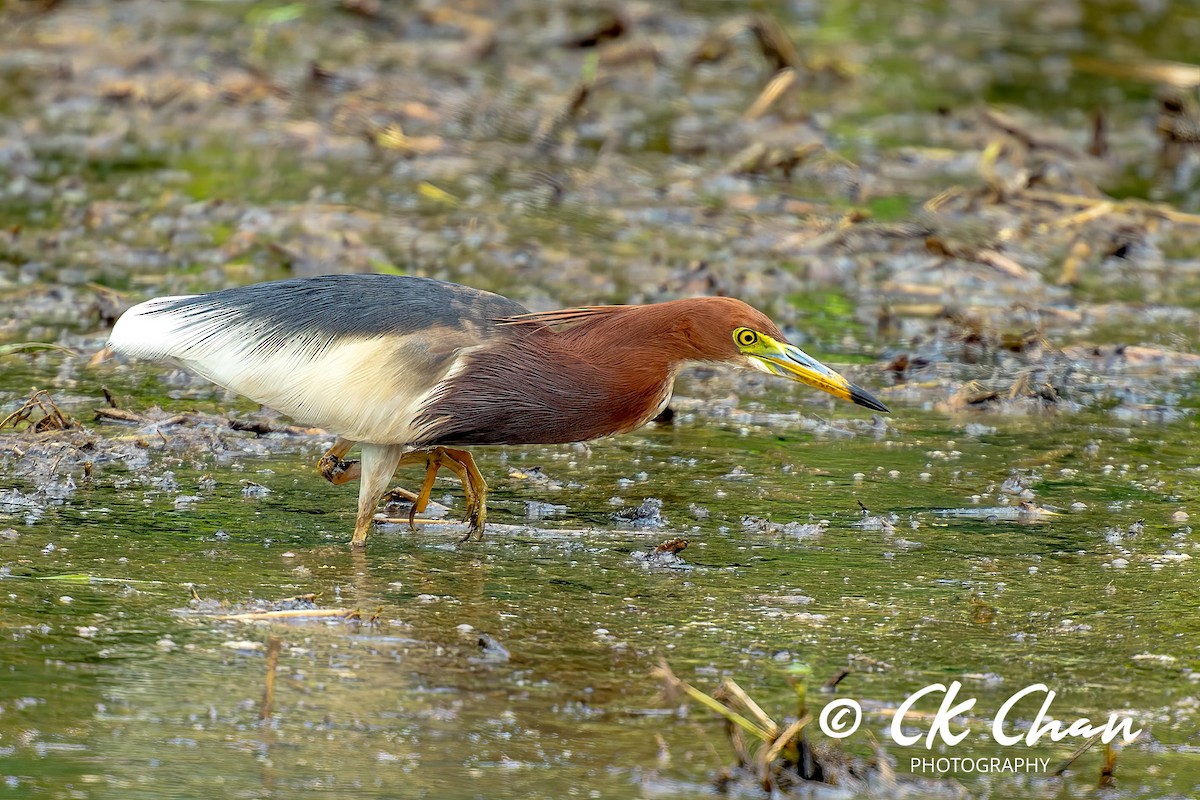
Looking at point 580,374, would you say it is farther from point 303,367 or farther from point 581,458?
point 581,458

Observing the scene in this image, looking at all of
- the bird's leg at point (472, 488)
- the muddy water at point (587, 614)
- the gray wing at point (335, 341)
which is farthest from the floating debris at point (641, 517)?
the gray wing at point (335, 341)

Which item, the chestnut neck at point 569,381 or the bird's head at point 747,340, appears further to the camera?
the bird's head at point 747,340

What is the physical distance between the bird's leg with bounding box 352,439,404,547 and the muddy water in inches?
4.0

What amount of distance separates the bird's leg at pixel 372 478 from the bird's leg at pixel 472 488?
0.23 m

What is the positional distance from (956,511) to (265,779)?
3127mm

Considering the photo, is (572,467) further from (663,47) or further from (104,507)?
(663,47)

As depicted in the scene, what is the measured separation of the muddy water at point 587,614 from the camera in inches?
157

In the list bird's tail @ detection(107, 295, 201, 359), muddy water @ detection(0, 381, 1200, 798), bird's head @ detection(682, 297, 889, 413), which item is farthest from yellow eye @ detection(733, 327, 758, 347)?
bird's tail @ detection(107, 295, 201, 359)

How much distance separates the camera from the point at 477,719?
418 centimetres

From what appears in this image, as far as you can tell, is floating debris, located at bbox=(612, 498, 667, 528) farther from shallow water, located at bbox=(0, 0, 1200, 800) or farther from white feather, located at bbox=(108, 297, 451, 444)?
white feather, located at bbox=(108, 297, 451, 444)

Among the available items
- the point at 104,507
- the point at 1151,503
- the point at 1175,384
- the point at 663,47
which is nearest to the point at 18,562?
the point at 104,507

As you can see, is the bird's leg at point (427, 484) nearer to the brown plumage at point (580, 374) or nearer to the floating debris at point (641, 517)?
the brown plumage at point (580, 374)

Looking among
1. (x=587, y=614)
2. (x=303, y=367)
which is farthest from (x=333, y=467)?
(x=587, y=614)

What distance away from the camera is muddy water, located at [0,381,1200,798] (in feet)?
13.1
